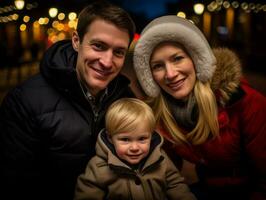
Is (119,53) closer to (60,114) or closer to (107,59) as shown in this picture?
(107,59)

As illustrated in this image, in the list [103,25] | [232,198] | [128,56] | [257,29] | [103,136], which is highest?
[103,25]

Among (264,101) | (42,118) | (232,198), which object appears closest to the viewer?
(42,118)

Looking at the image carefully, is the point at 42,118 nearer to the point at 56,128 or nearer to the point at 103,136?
the point at 56,128

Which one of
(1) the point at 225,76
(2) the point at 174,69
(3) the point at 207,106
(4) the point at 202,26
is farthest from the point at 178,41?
(4) the point at 202,26

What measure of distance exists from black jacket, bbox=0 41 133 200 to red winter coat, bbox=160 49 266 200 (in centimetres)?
88

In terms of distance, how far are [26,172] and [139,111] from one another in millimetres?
1025

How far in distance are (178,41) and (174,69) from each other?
0.80 ft

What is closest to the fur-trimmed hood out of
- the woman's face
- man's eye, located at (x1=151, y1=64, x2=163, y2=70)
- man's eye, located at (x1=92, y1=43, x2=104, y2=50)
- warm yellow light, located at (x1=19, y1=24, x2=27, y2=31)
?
the woman's face

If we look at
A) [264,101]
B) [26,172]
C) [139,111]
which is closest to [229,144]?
[264,101]

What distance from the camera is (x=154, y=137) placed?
2836mm

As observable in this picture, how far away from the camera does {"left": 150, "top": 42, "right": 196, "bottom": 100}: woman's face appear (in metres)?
2.89

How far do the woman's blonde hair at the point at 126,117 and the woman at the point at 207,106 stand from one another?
387mm

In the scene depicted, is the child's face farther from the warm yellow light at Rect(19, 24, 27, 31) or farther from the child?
the warm yellow light at Rect(19, 24, 27, 31)

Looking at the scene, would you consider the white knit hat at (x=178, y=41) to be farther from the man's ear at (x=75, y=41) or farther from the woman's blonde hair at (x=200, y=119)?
the man's ear at (x=75, y=41)
